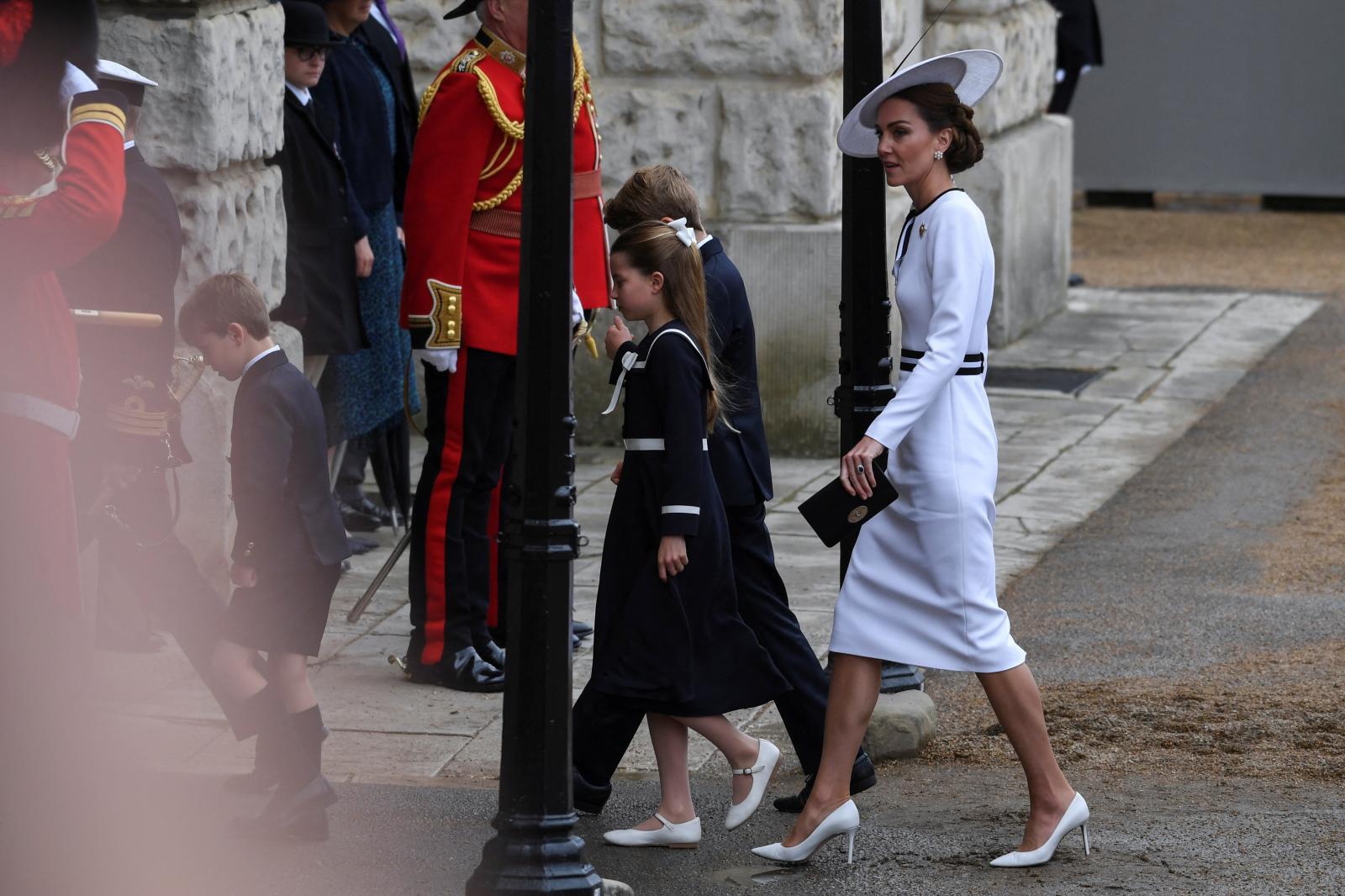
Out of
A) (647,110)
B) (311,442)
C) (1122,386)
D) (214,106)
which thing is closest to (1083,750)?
(311,442)

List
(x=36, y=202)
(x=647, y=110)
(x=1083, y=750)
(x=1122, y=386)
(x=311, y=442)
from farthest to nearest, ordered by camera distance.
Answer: (x=1122, y=386) < (x=647, y=110) < (x=1083, y=750) < (x=311, y=442) < (x=36, y=202)

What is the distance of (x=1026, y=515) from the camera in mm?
7984

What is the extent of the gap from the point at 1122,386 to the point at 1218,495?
2.42 m

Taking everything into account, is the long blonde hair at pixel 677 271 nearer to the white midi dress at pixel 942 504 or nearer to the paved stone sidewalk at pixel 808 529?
the white midi dress at pixel 942 504

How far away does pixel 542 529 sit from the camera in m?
3.95

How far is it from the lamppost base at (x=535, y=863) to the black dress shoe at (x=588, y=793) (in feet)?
2.19

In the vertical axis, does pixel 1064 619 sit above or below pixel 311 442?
below

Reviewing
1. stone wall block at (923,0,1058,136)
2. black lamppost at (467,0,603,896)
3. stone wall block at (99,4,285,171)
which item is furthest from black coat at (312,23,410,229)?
stone wall block at (923,0,1058,136)

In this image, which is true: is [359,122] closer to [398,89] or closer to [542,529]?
[398,89]

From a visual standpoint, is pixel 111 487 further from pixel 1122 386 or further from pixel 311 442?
pixel 1122 386

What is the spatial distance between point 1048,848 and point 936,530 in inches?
27.5

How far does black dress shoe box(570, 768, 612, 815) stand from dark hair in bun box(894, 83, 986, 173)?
1.57 m

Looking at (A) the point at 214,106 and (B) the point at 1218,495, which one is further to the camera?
(B) the point at 1218,495

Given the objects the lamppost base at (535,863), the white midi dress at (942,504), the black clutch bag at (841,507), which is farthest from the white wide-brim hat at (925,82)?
the lamppost base at (535,863)
